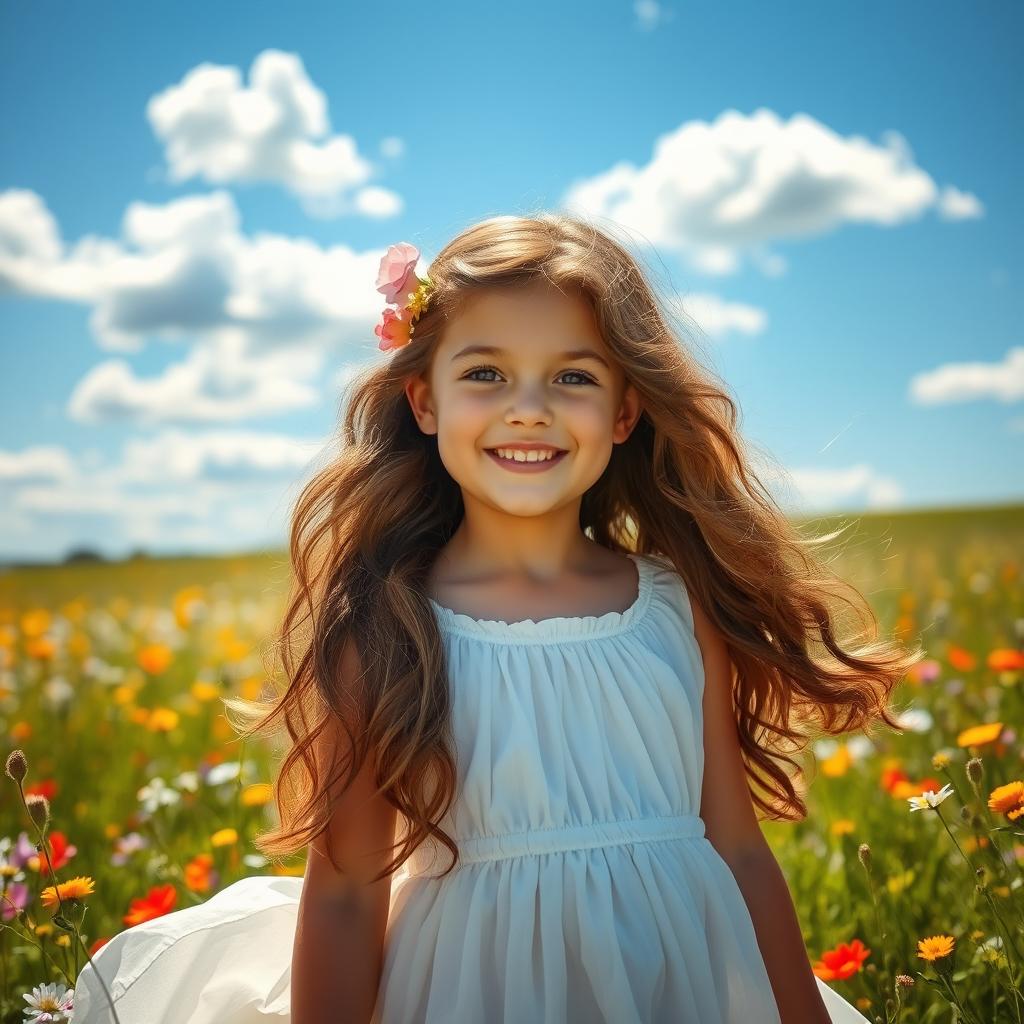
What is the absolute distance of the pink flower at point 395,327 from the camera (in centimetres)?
254

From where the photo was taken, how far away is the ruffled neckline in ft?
7.66

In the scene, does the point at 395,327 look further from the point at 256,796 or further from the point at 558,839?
the point at 256,796

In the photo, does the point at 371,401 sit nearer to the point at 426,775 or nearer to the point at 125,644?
the point at 426,775

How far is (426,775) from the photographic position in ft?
7.29

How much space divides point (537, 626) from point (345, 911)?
0.69m

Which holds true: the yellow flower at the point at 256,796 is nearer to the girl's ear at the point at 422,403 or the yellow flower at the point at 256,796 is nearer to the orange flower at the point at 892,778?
the girl's ear at the point at 422,403

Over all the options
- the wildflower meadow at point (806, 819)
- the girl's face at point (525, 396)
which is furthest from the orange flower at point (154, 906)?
the girl's face at point (525, 396)

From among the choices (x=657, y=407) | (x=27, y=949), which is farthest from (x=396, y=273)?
(x=27, y=949)

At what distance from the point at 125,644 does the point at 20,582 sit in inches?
286

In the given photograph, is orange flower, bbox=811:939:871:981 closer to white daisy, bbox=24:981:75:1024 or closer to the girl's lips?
the girl's lips

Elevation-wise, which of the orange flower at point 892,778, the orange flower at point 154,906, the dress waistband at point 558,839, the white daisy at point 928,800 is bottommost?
the orange flower at point 154,906

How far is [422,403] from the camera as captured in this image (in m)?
2.59

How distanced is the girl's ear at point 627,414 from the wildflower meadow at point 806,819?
0.63m

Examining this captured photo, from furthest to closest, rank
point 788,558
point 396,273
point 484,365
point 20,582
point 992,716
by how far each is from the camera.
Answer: point 20,582
point 992,716
point 788,558
point 396,273
point 484,365
